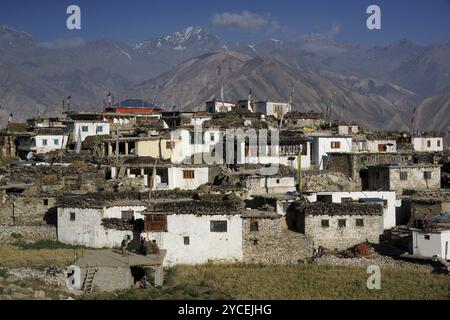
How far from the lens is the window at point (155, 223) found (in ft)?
103

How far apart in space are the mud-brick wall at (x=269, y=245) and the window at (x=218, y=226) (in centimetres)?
88

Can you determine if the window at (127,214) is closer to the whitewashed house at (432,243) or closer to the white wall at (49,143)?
the whitewashed house at (432,243)

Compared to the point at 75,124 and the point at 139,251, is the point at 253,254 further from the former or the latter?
the point at 75,124

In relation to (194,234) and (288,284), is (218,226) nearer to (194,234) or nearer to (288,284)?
(194,234)

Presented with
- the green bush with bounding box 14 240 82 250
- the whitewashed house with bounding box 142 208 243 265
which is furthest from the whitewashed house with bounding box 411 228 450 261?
the green bush with bounding box 14 240 82 250

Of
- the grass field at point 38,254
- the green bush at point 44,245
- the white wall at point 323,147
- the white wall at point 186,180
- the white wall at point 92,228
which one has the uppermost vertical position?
the white wall at point 323,147

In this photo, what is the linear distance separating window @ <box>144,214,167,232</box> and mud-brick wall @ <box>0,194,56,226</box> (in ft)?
27.1

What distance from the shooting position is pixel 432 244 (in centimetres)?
3055

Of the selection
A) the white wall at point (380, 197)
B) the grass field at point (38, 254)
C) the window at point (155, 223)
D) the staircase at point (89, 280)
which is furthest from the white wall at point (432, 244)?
the grass field at point (38, 254)

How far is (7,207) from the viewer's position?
38.0m

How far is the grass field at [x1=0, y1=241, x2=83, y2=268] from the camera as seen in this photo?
96.6ft

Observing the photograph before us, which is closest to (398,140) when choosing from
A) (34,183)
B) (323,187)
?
(323,187)

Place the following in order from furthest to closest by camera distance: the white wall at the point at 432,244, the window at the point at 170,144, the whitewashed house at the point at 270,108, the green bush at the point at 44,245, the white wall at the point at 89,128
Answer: the whitewashed house at the point at 270,108 < the white wall at the point at 89,128 < the window at the point at 170,144 < the green bush at the point at 44,245 < the white wall at the point at 432,244

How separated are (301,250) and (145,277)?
26.9 feet
